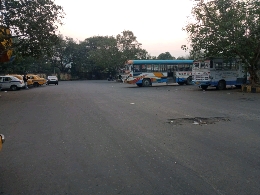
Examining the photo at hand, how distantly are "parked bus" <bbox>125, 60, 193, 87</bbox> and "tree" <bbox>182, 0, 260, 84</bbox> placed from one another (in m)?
7.37

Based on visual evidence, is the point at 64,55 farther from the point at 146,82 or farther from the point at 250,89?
the point at 250,89

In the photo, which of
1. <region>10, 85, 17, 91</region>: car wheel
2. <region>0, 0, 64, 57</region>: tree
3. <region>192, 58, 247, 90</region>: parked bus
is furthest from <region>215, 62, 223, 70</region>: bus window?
<region>10, 85, 17, 91</region>: car wheel

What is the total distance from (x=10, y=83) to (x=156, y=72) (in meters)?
16.3

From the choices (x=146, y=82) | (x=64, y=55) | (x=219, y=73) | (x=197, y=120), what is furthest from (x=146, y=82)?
(x=64, y=55)

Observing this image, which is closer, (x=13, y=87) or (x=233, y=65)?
(x=233, y=65)

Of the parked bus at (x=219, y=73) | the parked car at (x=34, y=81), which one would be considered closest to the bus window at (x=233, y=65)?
the parked bus at (x=219, y=73)

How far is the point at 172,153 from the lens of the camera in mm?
6043

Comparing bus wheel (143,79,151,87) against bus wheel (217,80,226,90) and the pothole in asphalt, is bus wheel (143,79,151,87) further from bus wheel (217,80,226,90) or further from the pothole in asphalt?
the pothole in asphalt

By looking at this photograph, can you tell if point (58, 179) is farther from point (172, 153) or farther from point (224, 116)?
point (224, 116)

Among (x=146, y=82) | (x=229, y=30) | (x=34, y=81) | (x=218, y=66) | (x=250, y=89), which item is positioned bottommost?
(x=250, y=89)

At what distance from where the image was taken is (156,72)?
32156 millimetres

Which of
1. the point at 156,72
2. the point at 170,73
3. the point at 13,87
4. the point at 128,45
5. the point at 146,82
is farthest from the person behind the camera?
the point at 128,45

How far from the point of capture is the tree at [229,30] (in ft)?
72.2

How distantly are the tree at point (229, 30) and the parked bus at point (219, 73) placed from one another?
1326mm
